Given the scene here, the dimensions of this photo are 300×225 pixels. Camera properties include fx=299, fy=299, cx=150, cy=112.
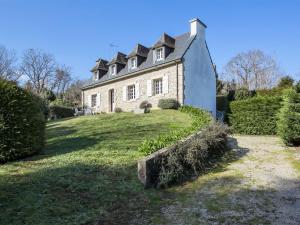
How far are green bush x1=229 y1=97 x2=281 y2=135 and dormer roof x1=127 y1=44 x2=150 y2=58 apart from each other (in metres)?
9.07

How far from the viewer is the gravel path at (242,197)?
4.78 metres

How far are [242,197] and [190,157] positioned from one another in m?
1.65

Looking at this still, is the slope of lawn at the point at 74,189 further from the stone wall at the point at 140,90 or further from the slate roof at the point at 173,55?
the slate roof at the point at 173,55

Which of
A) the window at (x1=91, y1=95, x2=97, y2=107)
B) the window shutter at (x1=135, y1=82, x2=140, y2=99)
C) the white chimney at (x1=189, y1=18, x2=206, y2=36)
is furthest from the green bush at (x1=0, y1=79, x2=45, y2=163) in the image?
the window at (x1=91, y1=95, x2=97, y2=107)

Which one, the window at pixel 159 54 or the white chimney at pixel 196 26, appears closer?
the white chimney at pixel 196 26

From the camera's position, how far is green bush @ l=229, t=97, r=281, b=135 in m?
17.1

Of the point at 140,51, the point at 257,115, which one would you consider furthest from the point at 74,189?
the point at 140,51

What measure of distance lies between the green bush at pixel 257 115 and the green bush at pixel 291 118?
593 centimetres

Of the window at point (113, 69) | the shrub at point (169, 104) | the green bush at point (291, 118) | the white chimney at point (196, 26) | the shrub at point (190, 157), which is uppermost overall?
the white chimney at point (196, 26)

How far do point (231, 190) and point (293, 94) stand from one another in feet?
20.6

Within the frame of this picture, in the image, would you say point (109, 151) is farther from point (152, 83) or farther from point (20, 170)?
point (152, 83)

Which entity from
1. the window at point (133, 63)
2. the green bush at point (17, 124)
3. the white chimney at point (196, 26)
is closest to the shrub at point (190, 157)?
the green bush at point (17, 124)

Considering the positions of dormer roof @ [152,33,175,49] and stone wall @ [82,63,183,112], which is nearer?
stone wall @ [82,63,183,112]

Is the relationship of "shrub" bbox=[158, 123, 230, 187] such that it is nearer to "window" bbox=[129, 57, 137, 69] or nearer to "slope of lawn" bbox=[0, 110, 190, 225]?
"slope of lawn" bbox=[0, 110, 190, 225]
